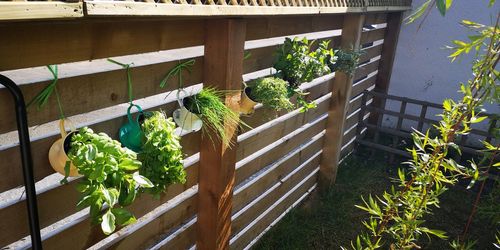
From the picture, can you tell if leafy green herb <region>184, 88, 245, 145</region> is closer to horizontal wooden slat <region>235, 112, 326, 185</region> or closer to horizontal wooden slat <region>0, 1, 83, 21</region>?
horizontal wooden slat <region>0, 1, 83, 21</region>

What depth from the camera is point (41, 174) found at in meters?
1.45

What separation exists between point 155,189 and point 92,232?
A: 452mm

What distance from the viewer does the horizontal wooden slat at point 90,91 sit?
131 centimetres

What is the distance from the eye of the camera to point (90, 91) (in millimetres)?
1516

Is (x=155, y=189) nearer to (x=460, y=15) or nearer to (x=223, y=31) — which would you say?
(x=223, y=31)

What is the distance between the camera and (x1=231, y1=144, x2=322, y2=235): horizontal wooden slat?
119 inches

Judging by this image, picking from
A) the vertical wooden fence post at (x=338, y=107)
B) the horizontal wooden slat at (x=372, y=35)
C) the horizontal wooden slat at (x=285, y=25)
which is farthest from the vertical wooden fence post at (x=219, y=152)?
the horizontal wooden slat at (x=372, y=35)

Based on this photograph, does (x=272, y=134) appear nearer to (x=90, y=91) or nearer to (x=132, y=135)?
(x=132, y=135)

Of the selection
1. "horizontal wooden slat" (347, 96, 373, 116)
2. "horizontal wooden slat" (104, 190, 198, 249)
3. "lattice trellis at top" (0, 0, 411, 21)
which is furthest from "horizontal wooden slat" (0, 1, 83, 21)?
"horizontal wooden slat" (347, 96, 373, 116)

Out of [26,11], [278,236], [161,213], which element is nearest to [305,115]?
[278,236]

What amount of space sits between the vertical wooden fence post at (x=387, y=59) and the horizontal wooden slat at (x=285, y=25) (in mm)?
2026

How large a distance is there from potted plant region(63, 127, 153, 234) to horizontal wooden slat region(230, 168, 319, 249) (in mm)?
1844

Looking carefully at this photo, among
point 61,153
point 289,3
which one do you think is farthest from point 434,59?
point 61,153

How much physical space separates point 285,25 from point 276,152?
1.04 m
